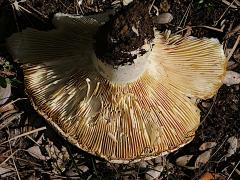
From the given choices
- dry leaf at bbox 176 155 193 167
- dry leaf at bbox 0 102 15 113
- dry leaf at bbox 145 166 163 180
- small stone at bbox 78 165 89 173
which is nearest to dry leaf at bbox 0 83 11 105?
dry leaf at bbox 0 102 15 113

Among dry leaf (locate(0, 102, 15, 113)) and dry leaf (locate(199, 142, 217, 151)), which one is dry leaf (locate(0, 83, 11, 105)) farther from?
dry leaf (locate(199, 142, 217, 151))

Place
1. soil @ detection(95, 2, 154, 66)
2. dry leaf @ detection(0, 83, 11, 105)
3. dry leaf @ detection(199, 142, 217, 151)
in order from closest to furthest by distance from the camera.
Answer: soil @ detection(95, 2, 154, 66), dry leaf @ detection(0, 83, 11, 105), dry leaf @ detection(199, 142, 217, 151)

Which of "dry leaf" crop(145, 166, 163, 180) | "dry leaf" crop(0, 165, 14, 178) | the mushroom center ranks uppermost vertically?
the mushroom center

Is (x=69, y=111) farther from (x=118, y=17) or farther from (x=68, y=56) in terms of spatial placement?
(x=118, y=17)

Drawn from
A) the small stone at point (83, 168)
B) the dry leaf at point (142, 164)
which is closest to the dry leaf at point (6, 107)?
the small stone at point (83, 168)

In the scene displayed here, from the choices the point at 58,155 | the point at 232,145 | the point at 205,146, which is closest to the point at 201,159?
the point at 205,146

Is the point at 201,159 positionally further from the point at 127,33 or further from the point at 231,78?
the point at 127,33

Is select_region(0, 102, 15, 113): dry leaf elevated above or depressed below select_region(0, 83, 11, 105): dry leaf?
below
